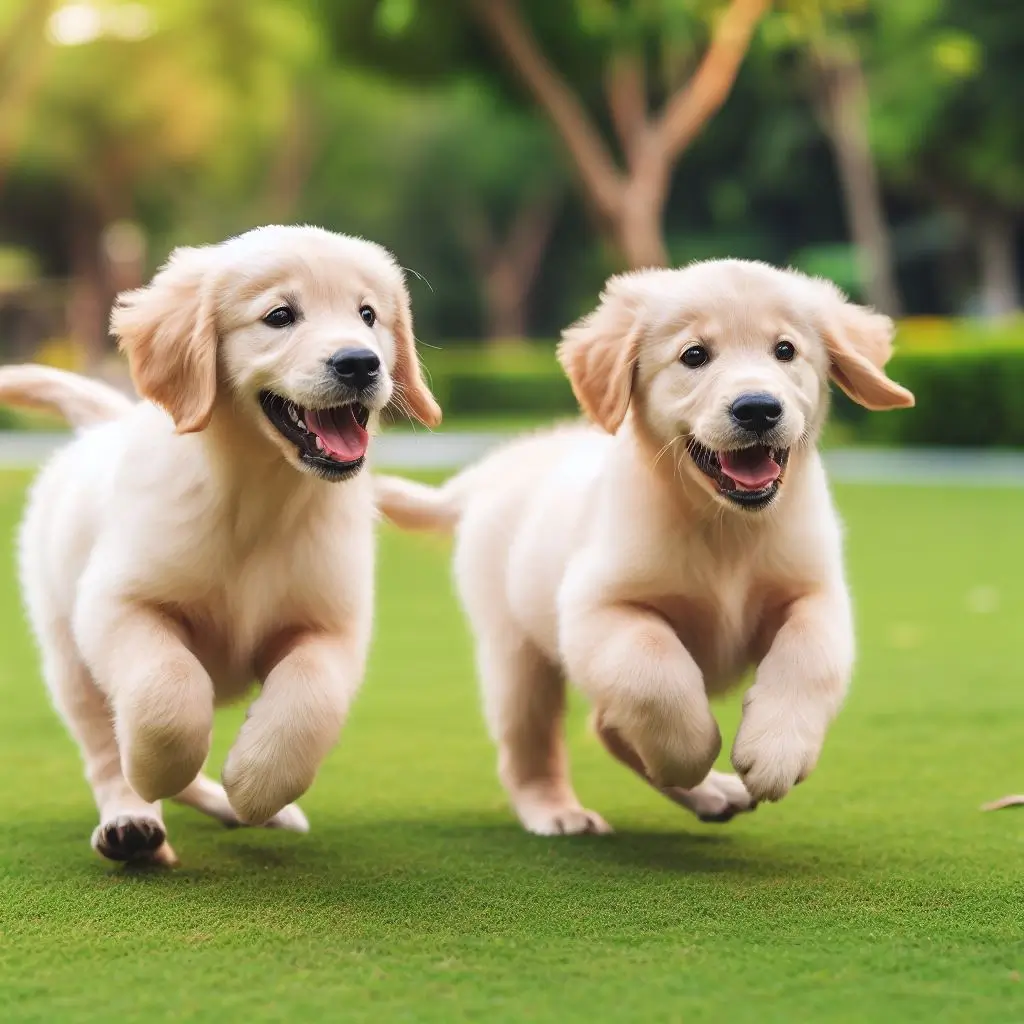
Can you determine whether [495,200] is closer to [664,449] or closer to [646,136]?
[646,136]

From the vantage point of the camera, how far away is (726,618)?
4.22 meters

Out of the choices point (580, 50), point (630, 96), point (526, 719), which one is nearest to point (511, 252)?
point (630, 96)

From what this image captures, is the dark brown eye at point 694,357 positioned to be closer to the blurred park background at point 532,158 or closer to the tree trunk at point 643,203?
the blurred park background at point 532,158

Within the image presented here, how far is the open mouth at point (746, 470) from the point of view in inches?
157

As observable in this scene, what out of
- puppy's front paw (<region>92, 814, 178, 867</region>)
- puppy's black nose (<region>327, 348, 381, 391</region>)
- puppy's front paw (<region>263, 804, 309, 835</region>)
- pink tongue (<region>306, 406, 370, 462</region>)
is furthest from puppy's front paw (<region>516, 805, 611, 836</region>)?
puppy's black nose (<region>327, 348, 381, 391</region>)

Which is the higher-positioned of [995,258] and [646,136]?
[646,136]

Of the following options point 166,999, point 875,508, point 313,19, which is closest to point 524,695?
point 166,999

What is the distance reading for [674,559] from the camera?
13.7 ft

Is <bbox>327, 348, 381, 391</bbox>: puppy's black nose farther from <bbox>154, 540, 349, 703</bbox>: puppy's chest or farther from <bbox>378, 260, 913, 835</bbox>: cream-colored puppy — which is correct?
<bbox>378, 260, 913, 835</bbox>: cream-colored puppy

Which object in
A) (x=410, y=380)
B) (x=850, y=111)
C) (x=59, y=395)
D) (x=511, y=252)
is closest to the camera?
(x=410, y=380)

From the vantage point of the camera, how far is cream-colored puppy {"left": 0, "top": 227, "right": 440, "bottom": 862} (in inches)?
150

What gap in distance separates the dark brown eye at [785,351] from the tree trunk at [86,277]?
157 ft

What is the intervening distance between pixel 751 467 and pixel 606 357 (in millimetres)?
508

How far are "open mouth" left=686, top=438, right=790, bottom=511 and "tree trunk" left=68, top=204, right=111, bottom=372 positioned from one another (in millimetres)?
48008
